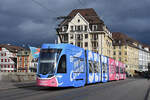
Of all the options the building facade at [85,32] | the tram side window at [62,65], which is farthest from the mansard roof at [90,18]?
the tram side window at [62,65]

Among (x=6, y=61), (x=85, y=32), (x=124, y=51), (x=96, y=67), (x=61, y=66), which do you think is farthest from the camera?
(x=124, y=51)

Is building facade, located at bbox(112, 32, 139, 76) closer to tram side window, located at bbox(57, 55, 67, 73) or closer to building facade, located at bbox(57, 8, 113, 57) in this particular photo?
building facade, located at bbox(57, 8, 113, 57)

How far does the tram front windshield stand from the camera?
17969 millimetres

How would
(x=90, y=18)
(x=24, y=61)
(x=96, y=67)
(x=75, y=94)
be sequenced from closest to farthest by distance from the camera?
(x=75, y=94)
(x=96, y=67)
(x=90, y=18)
(x=24, y=61)

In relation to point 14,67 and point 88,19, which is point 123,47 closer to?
point 88,19

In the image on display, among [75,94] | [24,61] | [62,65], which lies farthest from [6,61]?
[75,94]

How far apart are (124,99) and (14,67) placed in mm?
88099

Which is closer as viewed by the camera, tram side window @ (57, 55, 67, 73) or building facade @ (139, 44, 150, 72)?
tram side window @ (57, 55, 67, 73)

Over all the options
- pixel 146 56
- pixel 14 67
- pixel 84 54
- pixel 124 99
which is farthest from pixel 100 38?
pixel 146 56

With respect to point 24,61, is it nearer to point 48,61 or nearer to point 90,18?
point 90,18

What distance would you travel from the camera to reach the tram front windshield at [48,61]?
59.0 ft

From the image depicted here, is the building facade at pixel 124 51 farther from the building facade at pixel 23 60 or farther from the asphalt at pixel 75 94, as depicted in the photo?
the asphalt at pixel 75 94

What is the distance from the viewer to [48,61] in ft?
59.5

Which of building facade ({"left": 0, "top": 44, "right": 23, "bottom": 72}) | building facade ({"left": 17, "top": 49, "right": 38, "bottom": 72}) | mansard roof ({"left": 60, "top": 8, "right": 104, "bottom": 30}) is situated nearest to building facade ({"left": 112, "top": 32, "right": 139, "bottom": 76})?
mansard roof ({"left": 60, "top": 8, "right": 104, "bottom": 30})
